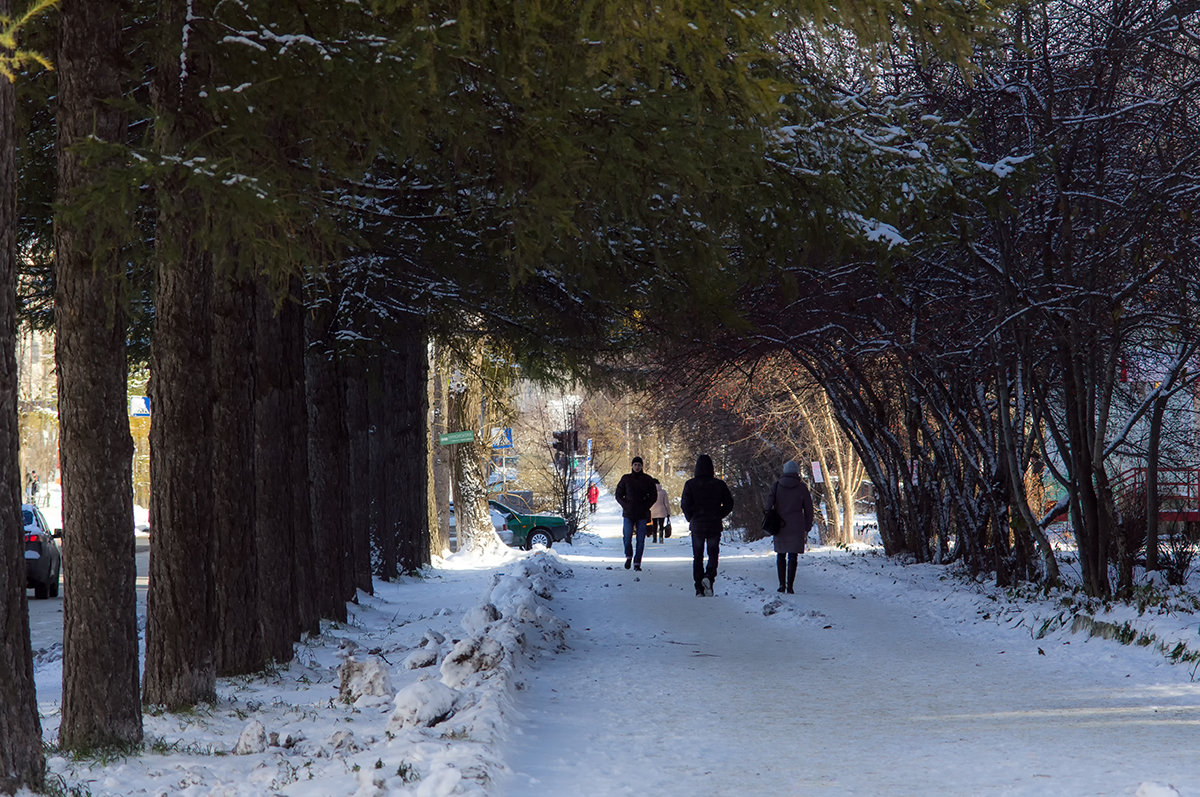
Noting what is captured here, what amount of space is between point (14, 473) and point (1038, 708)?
5824 millimetres

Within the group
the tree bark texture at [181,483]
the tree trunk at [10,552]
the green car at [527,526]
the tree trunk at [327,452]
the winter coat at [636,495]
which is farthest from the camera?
the green car at [527,526]

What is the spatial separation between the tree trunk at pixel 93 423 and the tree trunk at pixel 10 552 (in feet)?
3.55

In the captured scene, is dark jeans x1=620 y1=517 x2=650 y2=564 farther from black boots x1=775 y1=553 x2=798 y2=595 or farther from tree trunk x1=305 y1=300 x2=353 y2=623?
tree trunk x1=305 y1=300 x2=353 y2=623

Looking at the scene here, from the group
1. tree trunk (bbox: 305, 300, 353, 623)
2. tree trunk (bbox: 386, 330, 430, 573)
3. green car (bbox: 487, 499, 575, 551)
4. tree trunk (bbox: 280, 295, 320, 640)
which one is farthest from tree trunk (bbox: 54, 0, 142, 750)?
green car (bbox: 487, 499, 575, 551)

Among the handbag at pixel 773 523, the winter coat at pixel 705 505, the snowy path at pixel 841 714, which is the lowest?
the snowy path at pixel 841 714

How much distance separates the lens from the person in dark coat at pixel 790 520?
Result: 56.1ft

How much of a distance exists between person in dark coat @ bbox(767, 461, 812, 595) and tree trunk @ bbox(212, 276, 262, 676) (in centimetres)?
898

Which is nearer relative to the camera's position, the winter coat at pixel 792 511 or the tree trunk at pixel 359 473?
the winter coat at pixel 792 511

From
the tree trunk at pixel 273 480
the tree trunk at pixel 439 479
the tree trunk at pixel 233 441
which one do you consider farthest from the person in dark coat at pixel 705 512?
the tree trunk at pixel 439 479

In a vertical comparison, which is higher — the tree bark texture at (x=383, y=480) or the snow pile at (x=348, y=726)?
the tree bark texture at (x=383, y=480)

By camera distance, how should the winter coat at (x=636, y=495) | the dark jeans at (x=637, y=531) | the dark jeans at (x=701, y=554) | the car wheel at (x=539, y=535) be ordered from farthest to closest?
the car wheel at (x=539, y=535), the dark jeans at (x=637, y=531), the winter coat at (x=636, y=495), the dark jeans at (x=701, y=554)

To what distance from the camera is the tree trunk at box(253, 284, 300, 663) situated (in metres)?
10.5

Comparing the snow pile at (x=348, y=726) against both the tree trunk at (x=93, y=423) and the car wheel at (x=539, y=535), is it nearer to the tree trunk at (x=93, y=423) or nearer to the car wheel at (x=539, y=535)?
the tree trunk at (x=93, y=423)

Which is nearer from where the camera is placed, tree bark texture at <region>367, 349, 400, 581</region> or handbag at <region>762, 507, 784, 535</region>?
handbag at <region>762, 507, 784, 535</region>
